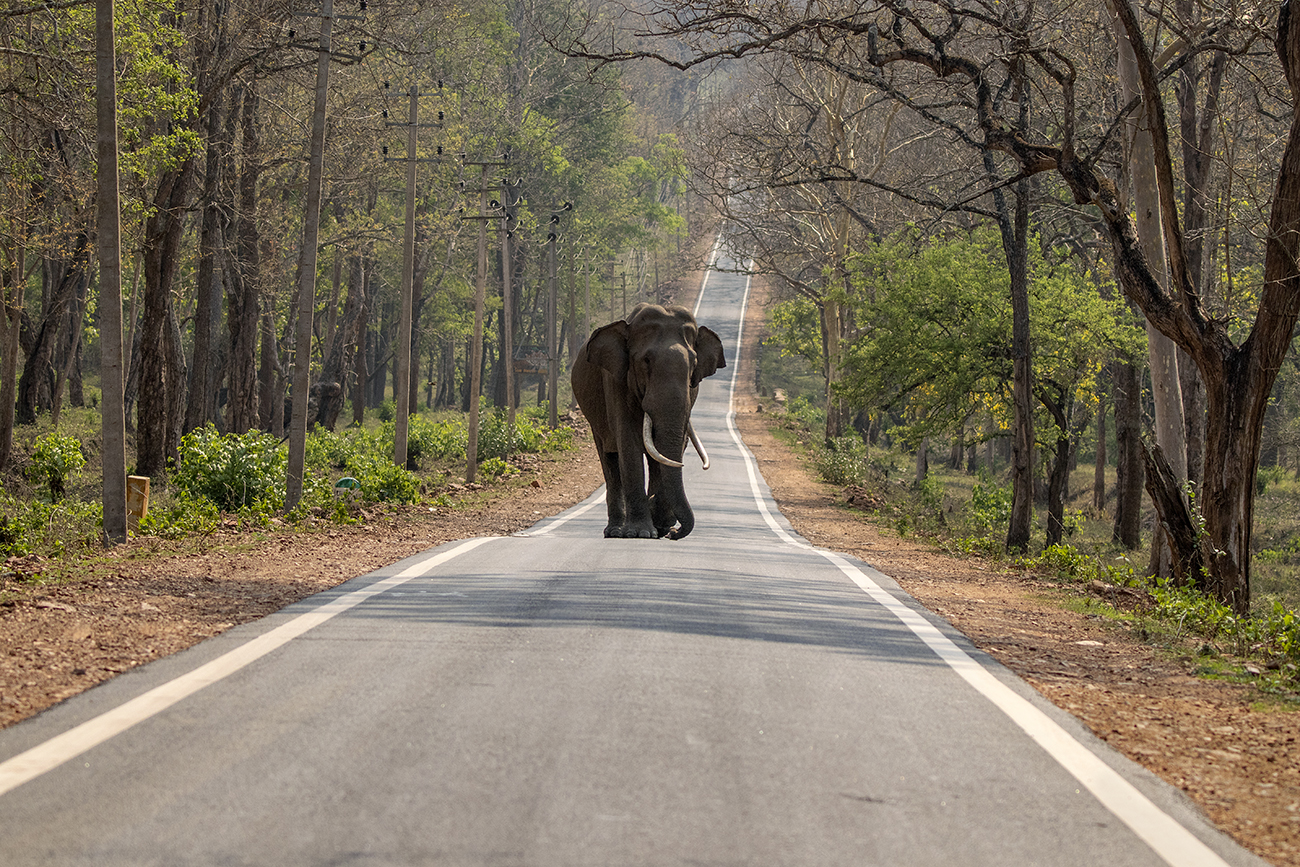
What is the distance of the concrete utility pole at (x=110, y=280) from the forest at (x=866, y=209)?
0.30 meters

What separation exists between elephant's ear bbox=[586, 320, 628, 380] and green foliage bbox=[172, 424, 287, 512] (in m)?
5.22

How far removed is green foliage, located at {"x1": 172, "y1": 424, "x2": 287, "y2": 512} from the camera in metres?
17.2

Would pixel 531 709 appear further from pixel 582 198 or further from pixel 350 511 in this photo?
pixel 582 198

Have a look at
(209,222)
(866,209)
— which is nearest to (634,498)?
(209,222)

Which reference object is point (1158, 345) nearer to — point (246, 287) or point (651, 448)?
point (651, 448)

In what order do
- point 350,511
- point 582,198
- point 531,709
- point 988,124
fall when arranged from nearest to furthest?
point 531,709 < point 988,124 < point 350,511 < point 582,198

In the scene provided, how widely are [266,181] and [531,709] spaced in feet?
116

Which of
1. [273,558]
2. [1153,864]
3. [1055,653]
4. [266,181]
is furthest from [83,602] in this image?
[266,181]

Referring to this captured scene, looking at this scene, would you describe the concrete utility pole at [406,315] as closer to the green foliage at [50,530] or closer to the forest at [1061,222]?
the forest at [1061,222]

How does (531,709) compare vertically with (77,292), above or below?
below

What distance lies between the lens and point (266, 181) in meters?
37.6

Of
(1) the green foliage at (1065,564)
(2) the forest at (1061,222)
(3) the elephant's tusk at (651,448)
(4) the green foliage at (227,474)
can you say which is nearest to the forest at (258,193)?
(4) the green foliage at (227,474)

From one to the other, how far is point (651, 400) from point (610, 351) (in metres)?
0.92

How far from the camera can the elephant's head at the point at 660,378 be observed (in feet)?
46.0
